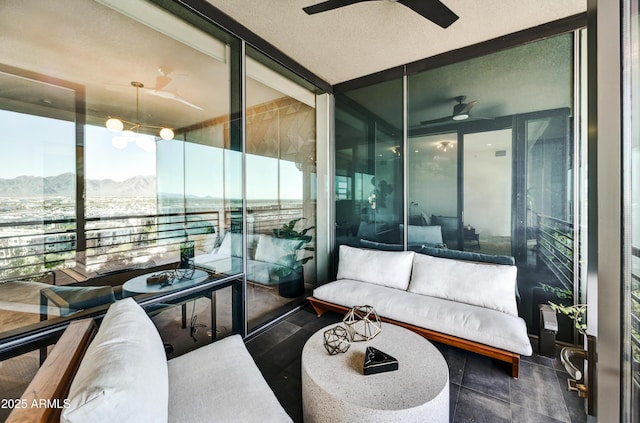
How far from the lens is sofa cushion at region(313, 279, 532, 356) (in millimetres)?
1909

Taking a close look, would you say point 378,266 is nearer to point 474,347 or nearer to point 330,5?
point 474,347

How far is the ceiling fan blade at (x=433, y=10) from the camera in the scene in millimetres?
1875

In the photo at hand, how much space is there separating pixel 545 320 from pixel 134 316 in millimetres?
2510

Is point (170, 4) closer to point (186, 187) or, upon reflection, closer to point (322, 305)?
point (186, 187)

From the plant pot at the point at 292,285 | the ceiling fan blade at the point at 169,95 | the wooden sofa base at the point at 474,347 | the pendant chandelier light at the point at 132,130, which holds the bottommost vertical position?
the wooden sofa base at the point at 474,347

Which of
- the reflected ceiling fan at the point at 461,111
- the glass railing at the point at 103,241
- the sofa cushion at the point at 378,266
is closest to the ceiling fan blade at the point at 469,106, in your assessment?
the reflected ceiling fan at the point at 461,111

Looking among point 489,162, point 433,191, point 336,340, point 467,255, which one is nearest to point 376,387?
point 336,340

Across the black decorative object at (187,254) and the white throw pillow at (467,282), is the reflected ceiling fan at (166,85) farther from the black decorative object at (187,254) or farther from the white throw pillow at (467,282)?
the white throw pillow at (467,282)

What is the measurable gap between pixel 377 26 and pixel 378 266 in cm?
233

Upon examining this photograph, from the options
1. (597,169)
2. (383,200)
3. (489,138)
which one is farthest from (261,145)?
(597,169)

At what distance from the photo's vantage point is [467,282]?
94.3 inches

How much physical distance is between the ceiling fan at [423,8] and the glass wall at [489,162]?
930mm

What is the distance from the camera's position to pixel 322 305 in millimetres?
2881

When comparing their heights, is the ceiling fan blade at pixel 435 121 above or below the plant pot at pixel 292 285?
above
